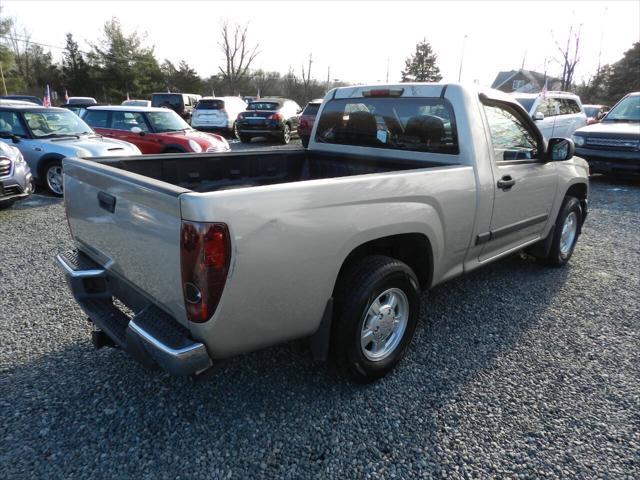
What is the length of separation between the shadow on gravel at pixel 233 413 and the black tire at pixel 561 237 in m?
1.72

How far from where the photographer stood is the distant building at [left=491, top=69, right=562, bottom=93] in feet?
192

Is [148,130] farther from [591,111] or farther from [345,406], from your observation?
[591,111]

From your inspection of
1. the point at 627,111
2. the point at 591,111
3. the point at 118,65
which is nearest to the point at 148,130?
the point at 627,111

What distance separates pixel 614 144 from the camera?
940 cm

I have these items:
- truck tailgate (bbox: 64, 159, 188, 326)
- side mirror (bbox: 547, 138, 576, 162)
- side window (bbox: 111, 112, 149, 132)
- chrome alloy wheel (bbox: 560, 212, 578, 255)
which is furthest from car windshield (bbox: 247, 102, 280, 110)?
truck tailgate (bbox: 64, 159, 188, 326)

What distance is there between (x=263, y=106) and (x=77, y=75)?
123ft

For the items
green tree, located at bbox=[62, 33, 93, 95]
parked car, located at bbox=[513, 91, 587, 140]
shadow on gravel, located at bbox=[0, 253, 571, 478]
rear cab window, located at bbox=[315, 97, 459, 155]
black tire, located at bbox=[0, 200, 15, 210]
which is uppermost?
green tree, located at bbox=[62, 33, 93, 95]

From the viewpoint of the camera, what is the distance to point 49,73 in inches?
1806

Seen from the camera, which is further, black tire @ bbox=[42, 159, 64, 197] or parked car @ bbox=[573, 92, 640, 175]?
parked car @ bbox=[573, 92, 640, 175]

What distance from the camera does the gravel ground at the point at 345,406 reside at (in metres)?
2.14

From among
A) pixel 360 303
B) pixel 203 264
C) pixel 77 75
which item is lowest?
pixel 360 303

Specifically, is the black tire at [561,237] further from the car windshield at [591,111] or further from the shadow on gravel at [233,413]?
the car windshield at [591,111]

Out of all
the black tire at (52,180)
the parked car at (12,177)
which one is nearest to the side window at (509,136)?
the parked car at (12,177)

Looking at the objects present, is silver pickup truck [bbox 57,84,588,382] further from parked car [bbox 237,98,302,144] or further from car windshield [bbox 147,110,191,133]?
parked car [bbox 237,98,302,144]
